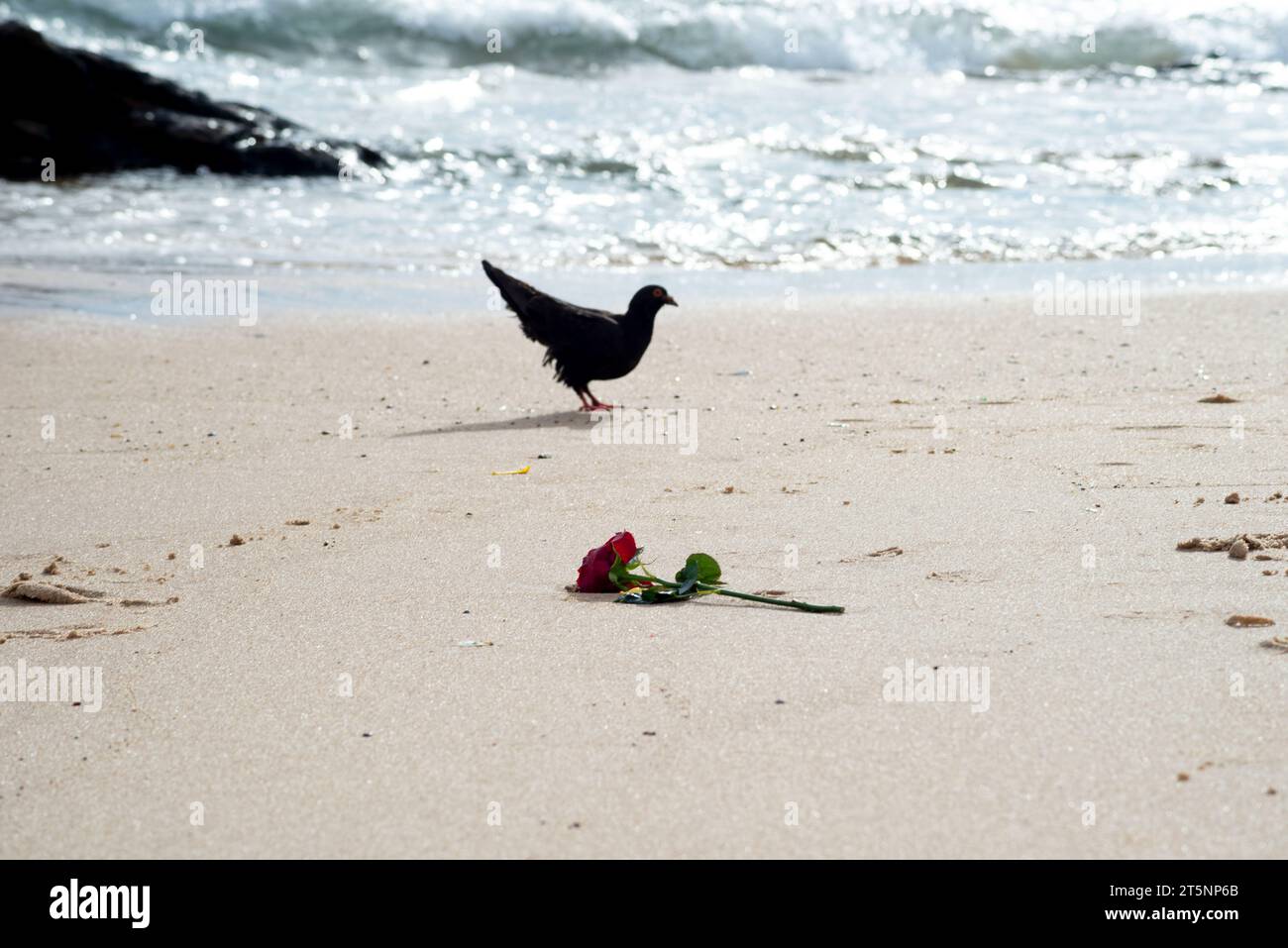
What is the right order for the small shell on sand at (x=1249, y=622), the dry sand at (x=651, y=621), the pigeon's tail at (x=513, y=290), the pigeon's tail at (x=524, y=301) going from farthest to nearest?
the pigeon's tail at (x=513, y=290) < the pigeon's tail at (x=524, y=301) < the small shell on sand at (x=1249, y=622) < the dry sand at (x=651, y=621)

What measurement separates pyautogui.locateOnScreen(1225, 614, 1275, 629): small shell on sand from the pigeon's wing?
3.69m

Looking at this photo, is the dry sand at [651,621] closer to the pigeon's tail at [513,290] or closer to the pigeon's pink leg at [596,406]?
the pigeon's pink leg at [596,406]

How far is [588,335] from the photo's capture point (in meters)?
6.36

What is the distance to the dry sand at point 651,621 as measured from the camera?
243 centimetres

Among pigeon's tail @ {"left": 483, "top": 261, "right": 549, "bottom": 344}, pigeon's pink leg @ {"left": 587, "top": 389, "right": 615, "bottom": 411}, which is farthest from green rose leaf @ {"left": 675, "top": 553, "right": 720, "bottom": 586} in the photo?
pigeon's tail @ {"left": 483, "top": 261, "right": 549, "bottom": 344}

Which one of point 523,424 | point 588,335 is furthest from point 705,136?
point 523,424

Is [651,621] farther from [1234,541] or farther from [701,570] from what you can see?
[1234,541]

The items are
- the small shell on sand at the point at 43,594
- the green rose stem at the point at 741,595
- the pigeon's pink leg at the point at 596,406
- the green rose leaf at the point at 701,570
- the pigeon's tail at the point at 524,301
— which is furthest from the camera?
the pigeon's tail at the point at 524,301

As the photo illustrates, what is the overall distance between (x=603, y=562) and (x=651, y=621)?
255mm

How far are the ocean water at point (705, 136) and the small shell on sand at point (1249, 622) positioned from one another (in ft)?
24.1

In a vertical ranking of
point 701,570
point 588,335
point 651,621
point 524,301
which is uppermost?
point 524,301

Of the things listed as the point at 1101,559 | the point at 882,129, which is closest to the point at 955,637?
the point at 1101,559

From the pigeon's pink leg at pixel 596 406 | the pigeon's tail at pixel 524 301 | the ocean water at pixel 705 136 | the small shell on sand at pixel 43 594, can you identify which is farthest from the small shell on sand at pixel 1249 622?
A: the ocean water at pixel 705 136
